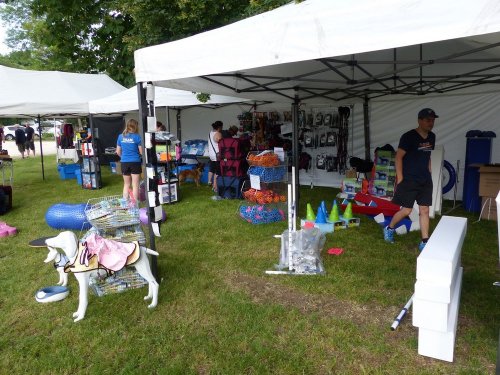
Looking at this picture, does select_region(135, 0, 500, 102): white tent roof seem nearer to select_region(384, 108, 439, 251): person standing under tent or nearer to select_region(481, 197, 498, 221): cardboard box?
select_region(384, 108, 439, 251): person standing under tent

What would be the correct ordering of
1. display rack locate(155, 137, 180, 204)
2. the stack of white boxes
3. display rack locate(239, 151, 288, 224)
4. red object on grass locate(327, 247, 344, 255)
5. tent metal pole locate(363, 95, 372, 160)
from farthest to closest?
tent metal pole locate(363, 95, 372, 160) → display rack locate(155, 137, 180, 204) → display rack locate(239, 151, 288, 224) → red object on grass locate(327, 247, 344, 255) → the stack of white boxes

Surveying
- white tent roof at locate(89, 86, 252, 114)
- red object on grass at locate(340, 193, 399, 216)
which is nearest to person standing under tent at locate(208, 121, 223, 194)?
white tent roof at locate(89, 86, 252, 114)

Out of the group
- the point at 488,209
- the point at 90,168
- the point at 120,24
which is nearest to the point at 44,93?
the point at 90,168

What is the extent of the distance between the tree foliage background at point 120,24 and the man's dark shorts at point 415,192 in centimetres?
482

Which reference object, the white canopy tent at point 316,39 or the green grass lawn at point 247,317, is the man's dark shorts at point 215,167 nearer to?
the white canopy tent at point 316,39

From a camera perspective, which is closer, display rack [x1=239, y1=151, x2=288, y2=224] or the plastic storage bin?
display rack [x1=239, y1=151, x2=288, y2=224]

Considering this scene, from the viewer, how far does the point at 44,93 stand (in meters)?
8.84

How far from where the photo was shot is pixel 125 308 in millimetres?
3266

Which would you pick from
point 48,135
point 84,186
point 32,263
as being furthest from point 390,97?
point 48,135

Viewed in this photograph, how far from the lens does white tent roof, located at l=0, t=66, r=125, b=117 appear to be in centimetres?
802

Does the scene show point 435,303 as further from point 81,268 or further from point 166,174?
point 166,174

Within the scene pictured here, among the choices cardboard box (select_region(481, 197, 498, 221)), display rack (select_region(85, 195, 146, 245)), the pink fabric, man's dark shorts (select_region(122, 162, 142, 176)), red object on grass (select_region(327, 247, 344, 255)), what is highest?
man's dark shorts (select_region(122, 162, 142, 176))

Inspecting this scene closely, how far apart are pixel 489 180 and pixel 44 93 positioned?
9.03m

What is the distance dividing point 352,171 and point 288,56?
509 cm
